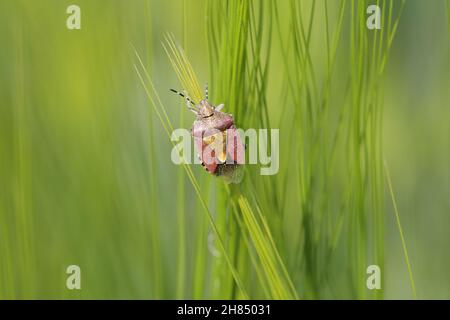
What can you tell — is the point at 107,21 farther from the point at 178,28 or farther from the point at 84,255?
the point at 84,255

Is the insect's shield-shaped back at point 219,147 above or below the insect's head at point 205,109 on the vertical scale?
below

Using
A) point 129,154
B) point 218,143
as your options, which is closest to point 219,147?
point 218,143

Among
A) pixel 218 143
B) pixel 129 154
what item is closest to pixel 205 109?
pixel 218 143

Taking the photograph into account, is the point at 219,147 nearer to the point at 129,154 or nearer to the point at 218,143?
the point at 218,143

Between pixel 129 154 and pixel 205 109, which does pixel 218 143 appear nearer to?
pixel 205 109

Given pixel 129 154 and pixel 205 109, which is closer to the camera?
pixel 205 109
